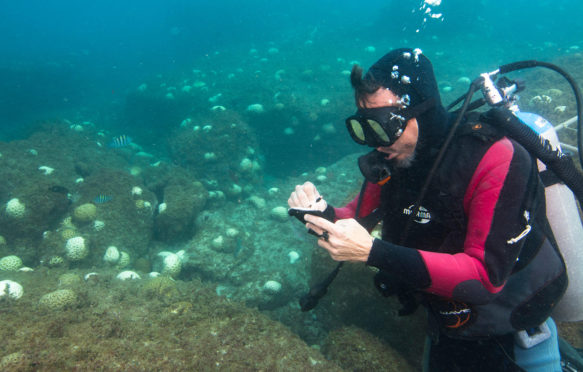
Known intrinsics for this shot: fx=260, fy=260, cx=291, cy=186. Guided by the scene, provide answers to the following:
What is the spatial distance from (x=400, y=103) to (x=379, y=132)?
266mm

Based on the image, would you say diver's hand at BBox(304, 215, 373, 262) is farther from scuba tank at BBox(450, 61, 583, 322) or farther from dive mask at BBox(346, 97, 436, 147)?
scuba tank at BBox(450, 61, 583, 322)

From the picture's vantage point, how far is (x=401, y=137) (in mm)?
2043

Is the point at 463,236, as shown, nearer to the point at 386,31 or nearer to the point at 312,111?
the point at 312,111

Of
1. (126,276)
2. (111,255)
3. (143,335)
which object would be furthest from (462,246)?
(111,255)

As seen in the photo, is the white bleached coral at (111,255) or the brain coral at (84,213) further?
the brain coral at (84,213)

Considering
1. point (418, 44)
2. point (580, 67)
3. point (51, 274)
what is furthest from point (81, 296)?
point (418, 44)

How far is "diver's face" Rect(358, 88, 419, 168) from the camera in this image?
201 cm

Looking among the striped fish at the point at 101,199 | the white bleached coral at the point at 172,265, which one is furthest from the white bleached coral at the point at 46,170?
the white bleached coral at the point at 172,265

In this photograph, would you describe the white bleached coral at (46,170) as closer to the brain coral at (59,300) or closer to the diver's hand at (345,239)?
the brain coral at (59,300)

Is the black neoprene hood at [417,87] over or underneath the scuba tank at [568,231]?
over

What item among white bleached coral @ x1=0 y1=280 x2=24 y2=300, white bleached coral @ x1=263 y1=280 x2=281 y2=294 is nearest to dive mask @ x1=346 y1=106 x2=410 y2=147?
white bleached coral @ x1=0 y1=280 x2=24 y2=300

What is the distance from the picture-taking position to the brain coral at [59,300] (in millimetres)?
2771

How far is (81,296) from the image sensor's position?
3.05 meters

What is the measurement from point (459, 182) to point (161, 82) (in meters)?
22.4
